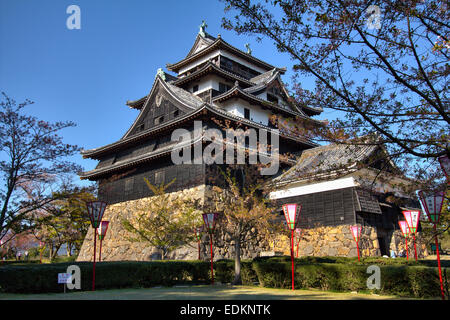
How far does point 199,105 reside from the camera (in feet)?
68.4

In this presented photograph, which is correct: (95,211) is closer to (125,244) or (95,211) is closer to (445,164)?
(125,244)

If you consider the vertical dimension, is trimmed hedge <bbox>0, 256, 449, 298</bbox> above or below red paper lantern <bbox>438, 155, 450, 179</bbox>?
below

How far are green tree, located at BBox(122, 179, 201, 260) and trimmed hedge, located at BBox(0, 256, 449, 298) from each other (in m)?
3.21

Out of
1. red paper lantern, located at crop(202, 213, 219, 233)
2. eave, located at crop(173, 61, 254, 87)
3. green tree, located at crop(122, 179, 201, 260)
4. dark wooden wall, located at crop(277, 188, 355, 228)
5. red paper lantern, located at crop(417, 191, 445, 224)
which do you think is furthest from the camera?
eave, located at crop(173, 61, 254, 87)

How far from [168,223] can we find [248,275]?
5.75 m

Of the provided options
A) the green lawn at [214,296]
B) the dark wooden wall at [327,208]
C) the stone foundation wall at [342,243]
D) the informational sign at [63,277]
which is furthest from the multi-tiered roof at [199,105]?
the green lawn at [214,296]

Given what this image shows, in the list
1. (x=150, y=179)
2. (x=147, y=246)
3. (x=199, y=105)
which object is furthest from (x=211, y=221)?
(x=199, y=105)

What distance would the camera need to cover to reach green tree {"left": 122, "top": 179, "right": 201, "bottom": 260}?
17.2m

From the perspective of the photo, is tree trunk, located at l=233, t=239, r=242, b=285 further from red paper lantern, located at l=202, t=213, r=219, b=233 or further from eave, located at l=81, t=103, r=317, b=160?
eave, located at l=81, t=103, r=317, b=160

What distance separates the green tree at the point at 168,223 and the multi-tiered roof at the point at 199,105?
9.74ft

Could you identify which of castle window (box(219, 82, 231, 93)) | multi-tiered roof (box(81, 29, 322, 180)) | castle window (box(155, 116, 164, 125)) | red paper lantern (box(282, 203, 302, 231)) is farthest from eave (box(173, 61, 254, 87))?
red paper lantern (box(282, 203, 302, 231))

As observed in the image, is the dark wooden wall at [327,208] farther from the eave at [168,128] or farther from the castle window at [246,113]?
the castle window at [246,113]

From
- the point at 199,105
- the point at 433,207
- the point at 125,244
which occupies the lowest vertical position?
the point at 125,244
